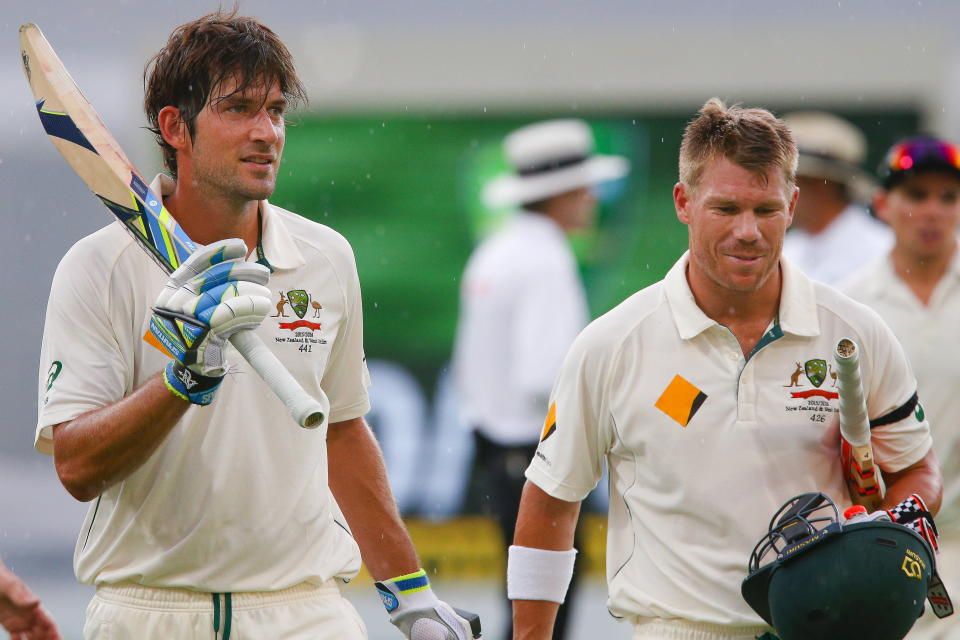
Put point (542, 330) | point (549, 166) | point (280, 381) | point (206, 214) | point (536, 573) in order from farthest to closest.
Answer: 1. point (549, 166)
2. point (542, 330)
3. point (536, 573)
4. point (206, 214)
5. point (280, 381)

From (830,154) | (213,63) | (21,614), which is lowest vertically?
(830,154)

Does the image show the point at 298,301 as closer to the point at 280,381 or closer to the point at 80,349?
the point at 80,349

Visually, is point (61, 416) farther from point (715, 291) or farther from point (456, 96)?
point (456, 96)

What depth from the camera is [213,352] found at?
11.1 ft

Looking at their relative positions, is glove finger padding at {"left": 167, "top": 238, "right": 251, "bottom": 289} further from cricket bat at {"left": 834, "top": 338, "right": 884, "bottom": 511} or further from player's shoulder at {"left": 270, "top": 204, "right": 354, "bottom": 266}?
cricket bat at {"left": 834, "top": 338, "right": 884, "bottom": 511}

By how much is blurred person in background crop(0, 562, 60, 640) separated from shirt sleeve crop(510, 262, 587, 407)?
153 inches

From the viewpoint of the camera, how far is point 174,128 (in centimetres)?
396

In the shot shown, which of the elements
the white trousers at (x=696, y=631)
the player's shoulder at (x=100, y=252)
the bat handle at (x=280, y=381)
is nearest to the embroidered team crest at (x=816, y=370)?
the white trousers at (x=696, y=631)

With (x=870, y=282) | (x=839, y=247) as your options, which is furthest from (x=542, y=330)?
(x=870, y=282)

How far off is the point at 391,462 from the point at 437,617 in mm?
5431

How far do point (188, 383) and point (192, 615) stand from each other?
703 mm

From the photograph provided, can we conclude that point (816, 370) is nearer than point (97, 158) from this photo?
No

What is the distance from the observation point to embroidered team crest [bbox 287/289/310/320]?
13.0ft

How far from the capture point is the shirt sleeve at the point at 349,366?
416 cm
